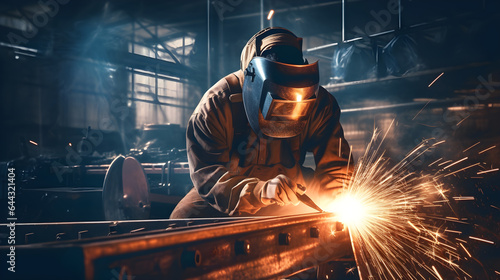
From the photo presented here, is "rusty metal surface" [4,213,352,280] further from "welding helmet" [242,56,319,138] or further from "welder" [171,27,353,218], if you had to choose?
"welding helmet" [242,56,319,138]

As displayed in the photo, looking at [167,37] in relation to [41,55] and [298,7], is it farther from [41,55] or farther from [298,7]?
[298,7]

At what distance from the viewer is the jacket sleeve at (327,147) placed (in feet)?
8.52

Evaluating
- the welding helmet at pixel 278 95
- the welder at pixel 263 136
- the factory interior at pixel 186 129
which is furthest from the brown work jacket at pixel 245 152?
the factory interior at pixel 186 129

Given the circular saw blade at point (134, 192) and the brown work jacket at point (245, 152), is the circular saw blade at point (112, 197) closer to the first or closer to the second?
the circular saw blade at point (134, 192)

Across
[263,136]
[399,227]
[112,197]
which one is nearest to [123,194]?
[112,197]

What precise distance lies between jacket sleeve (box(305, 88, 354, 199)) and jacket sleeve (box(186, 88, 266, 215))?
0.54 meters

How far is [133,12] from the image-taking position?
11992 millimetres

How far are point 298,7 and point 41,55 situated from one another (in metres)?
6.33

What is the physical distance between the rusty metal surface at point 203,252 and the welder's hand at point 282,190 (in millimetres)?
229

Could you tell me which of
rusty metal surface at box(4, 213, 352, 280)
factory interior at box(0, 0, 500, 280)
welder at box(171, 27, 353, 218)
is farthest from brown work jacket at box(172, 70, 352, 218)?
rusty metal surface at box(4, 213, 352, 280)

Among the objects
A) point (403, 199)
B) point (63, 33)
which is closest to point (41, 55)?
point (63, 33)

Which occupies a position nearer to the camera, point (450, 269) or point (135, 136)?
point (450, 269)

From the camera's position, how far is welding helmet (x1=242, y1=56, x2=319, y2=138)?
217 cm

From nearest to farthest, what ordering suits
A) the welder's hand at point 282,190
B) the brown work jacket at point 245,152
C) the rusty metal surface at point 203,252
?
the rusty metal surface at point 203,252
the welder's hand at point 282,190
the brown work jacket at point 245,152
